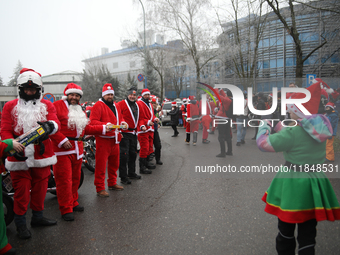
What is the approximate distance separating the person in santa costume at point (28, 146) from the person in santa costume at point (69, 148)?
1.13ft

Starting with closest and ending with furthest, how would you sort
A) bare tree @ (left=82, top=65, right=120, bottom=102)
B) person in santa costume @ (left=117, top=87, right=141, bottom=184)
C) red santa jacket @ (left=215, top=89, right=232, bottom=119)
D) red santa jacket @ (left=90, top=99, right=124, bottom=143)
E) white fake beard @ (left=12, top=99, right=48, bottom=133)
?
white fake beard @ (left=12, top=99, right=48, bottom=133) → red santa jacket @ (left=215, top=89, right=232, bottom=119) → red santa jacket @ (left=90, top=99, right=124, bottom=143) → person in santa costume @ (left=117, top=87, right=141, bottom=184) → bare tree @ (left=82, top=65, right=120, bottom=102)

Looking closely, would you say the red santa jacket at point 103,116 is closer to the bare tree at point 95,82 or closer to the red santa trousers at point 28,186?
the red santa trousers at point 28,186

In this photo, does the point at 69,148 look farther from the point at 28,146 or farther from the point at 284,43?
the point at 284,43

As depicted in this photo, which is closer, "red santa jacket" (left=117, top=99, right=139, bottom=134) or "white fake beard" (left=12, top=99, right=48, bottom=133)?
"white fake beard" (left=12, top=99, right=48, bottom=133)

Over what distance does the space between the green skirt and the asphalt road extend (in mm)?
678

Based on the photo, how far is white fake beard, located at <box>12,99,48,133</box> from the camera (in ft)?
11.7

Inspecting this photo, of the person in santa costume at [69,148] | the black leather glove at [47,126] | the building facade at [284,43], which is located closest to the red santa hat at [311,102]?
the black leather glove at [47,126]

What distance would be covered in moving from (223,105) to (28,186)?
297cm

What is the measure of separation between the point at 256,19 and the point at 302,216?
21.6m

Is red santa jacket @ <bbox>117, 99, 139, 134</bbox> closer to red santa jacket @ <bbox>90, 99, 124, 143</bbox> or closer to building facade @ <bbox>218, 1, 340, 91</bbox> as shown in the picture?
red santa jacket @ <bbox>90, 99, 124, 143</bbox>

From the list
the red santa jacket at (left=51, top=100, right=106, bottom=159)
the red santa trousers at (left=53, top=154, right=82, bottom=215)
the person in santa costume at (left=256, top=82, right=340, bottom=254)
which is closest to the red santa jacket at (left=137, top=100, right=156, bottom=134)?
the red santa jacket at (left=51, top=100, right=106, bottom=159)

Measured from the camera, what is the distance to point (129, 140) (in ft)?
20.3

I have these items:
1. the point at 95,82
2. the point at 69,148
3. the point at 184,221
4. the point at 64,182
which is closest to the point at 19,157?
the point at 69,148

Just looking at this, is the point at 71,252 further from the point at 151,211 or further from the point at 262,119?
the point at 262,119
